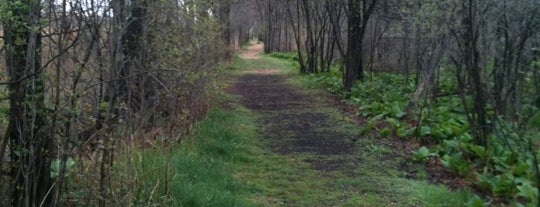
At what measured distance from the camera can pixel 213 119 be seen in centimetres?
1010

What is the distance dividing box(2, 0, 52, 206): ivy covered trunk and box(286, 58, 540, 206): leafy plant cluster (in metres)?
3.84

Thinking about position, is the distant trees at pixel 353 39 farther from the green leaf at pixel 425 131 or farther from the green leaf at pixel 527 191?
the green leaf at pixel 527 191

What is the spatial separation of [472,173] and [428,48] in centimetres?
386

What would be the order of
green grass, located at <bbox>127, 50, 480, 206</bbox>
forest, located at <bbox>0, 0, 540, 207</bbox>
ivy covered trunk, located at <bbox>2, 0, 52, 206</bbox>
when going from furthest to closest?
green grass, located at <bbox>127, 50, 480, 206</bbox> → forest, located at <bbox>0, 0, 540, 207</bbox> → ivy covered trunk, located at <bbox>2, 0, 52, 206</bbox>

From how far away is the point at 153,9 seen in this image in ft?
18.4

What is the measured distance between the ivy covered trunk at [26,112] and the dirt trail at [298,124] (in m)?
4.08

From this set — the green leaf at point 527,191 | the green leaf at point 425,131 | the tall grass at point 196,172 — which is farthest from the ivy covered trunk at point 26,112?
the green leaf at point 425,131

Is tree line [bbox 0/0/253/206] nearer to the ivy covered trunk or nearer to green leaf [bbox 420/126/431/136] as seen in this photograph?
the ivy covered trunk

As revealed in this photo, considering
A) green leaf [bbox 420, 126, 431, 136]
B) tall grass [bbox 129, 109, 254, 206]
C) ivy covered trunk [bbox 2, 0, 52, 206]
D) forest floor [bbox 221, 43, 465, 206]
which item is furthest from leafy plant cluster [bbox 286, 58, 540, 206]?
ivy covered trunk [bbox 2, 0, 52, 206]

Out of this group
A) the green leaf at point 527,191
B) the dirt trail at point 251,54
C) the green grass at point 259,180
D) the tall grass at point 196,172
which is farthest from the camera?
the dirt trail at point 251,54

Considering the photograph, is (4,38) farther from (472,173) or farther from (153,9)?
(472,173)

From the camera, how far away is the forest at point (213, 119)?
3.82 metres

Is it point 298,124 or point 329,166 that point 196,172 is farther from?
point 298,124

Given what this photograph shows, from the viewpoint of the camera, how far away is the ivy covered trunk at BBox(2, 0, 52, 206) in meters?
3.46
